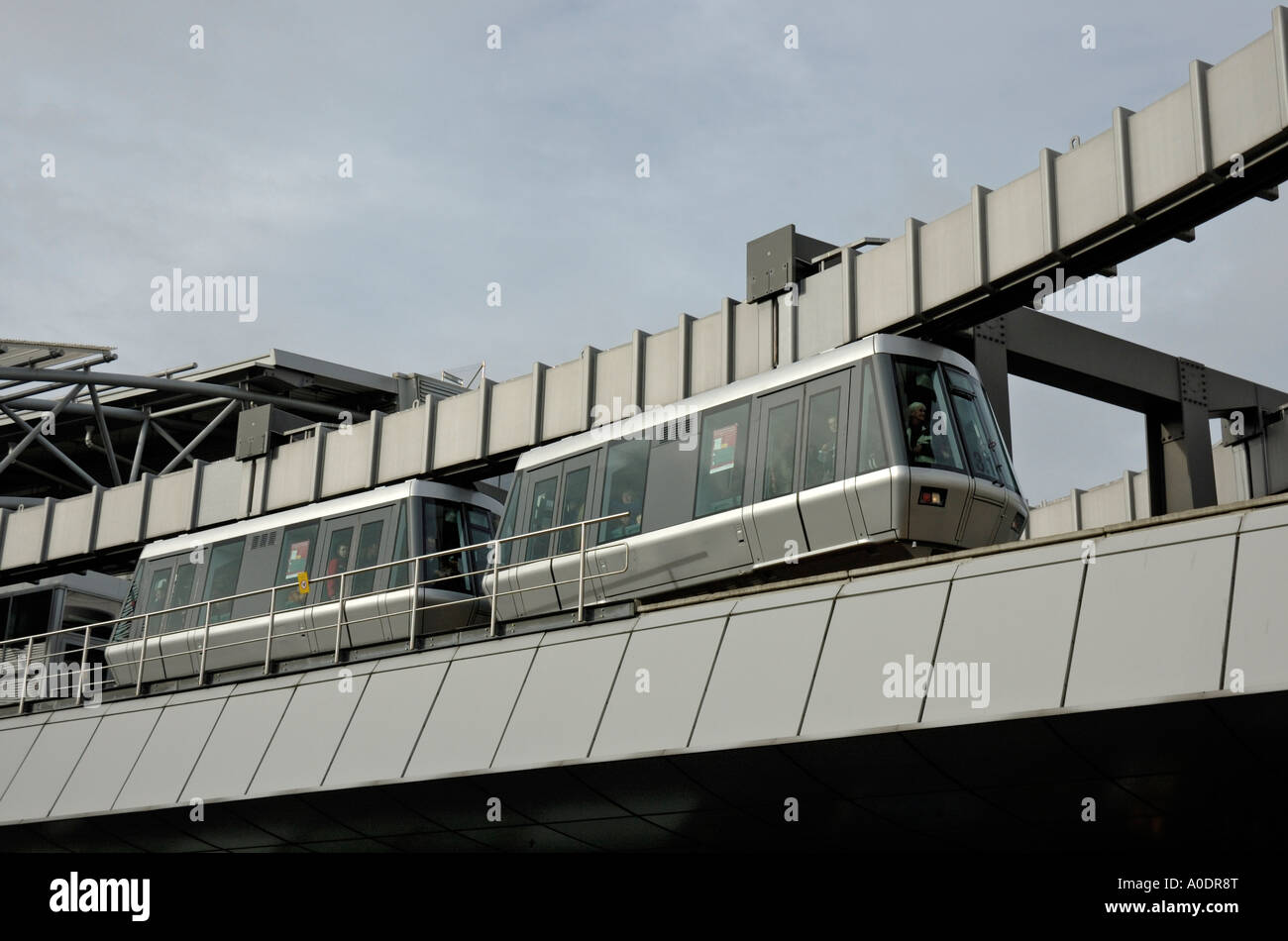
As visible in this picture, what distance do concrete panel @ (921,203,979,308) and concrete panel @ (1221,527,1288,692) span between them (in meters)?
8.76

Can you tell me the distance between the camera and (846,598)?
14.4 meters

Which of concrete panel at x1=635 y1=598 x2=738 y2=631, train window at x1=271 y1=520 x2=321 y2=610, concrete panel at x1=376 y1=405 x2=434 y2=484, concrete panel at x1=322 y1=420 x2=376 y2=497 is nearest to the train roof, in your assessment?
concrete panel at x1=635 y1=598 x2=738 y2=631

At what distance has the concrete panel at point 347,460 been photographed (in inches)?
1179

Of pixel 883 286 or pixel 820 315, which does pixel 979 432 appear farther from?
pixel 820 315

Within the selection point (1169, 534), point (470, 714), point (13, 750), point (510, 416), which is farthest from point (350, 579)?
point (1169, 534)

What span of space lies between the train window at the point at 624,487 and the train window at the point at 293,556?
7352 millimetres

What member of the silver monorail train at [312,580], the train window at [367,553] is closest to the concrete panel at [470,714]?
the silver monorail train at [312,580]

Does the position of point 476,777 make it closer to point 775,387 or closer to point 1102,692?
point 775,387

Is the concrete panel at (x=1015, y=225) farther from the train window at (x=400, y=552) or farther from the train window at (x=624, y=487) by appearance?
the train window at (x=400, y=552)

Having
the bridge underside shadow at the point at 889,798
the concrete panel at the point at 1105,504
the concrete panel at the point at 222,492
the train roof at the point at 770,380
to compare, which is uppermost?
the concrete panel at the point at 222,492

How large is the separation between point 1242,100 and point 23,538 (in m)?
32.7

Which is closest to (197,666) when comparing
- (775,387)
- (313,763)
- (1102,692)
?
(313,763)

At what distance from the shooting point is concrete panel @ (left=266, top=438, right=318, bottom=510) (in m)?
30.8
